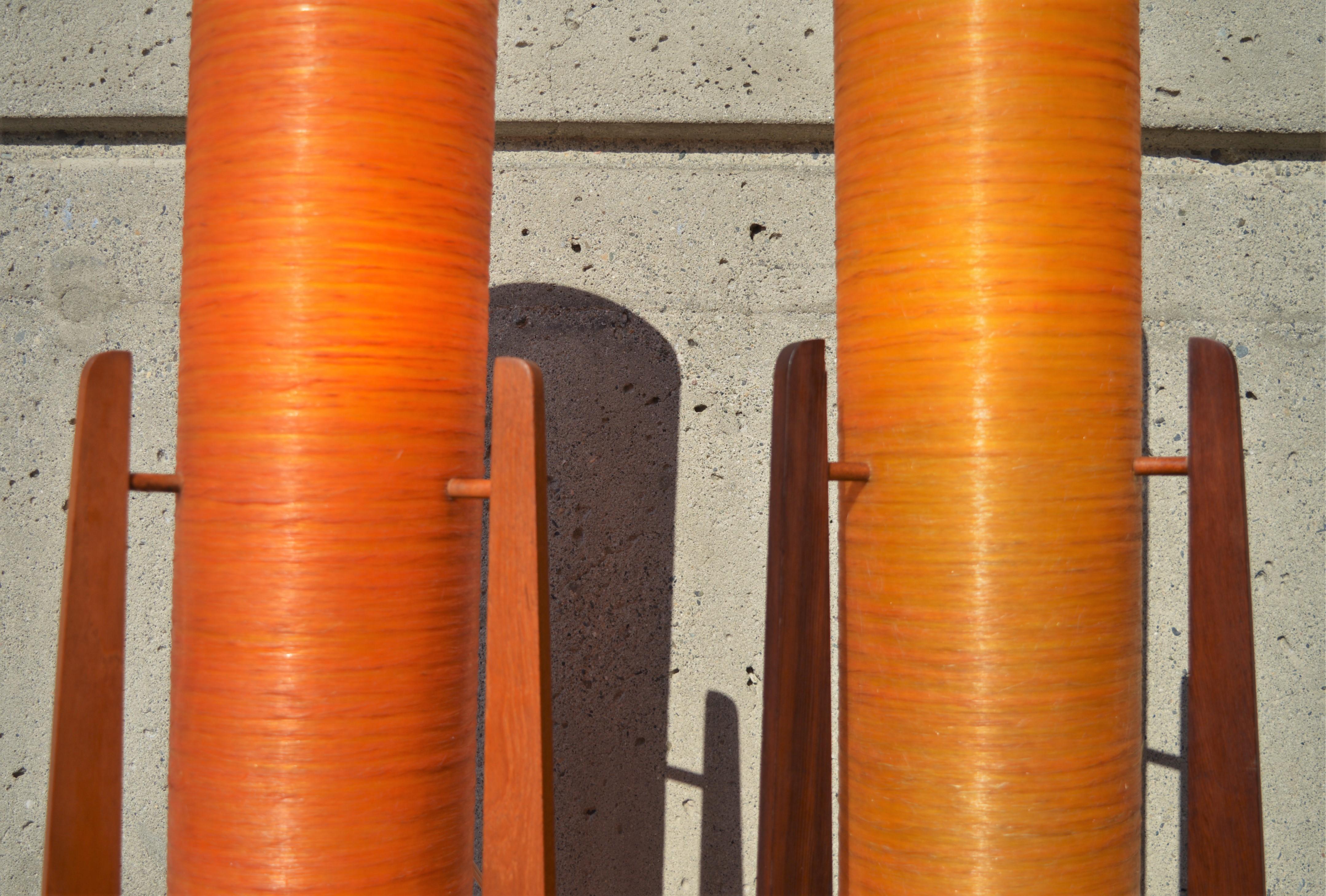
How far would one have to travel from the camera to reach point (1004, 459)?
0.58 metres

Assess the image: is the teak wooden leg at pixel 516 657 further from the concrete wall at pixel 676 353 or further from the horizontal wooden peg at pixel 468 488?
the concrete wall at pixel 676 353

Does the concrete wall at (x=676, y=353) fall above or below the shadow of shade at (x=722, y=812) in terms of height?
above

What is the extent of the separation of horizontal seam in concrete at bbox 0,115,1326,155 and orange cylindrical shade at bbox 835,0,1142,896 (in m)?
0.46

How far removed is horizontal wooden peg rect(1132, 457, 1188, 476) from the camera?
575 millimetres

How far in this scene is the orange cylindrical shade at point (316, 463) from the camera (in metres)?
0.57

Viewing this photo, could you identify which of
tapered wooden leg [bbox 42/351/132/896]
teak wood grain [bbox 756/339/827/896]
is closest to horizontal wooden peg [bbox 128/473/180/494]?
tapered wooden leg [bbox 42/351/132/896]

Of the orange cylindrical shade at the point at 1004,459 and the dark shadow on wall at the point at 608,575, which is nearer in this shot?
the orange cylindrical shade at the point at 1004,459

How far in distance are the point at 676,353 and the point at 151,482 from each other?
0.58 m

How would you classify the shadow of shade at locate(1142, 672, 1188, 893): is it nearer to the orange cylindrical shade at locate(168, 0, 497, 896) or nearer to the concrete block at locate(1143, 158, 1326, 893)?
the concrete block at locate(1143, 158, 1326, 893)

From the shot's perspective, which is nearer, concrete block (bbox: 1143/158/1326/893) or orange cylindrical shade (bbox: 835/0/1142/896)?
orange cylindrical shade (bbox: 835/0/1142/896)

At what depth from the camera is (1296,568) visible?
40.6 inches

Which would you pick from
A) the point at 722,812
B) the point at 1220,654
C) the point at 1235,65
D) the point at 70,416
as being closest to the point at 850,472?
the point at 1220,654

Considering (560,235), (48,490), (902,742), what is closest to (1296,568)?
(902,742)

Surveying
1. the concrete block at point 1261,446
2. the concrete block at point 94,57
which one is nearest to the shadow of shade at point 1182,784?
the concrete block at point 1261,446
